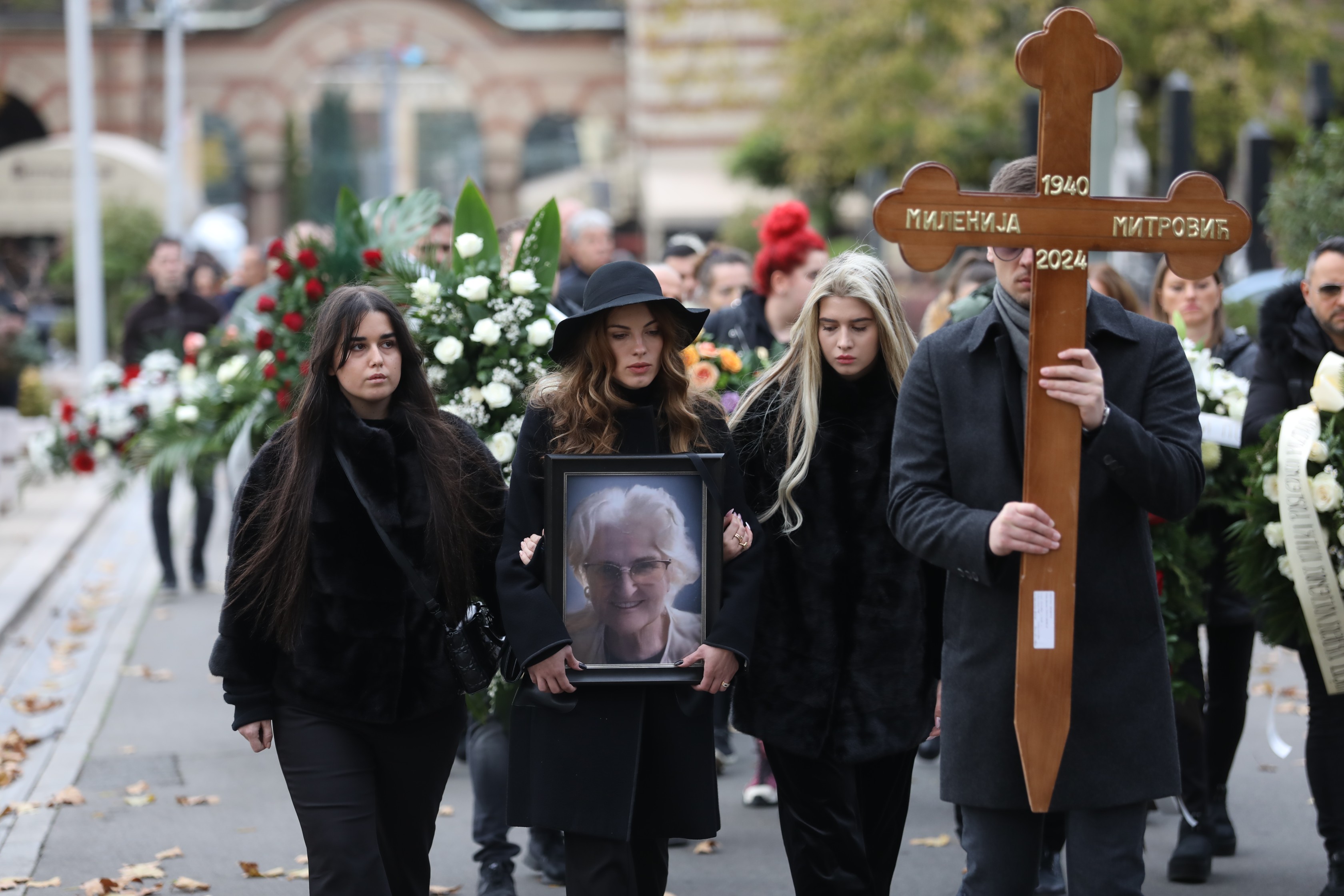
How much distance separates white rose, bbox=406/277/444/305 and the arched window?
50122 mm

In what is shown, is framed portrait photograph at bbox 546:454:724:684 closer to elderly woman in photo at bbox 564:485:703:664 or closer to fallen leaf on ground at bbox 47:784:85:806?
elderly woman in photo at bbox 564:485:703:664

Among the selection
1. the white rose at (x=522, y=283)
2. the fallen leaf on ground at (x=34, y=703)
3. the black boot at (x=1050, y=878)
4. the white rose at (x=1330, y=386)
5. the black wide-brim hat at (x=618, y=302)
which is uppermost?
the white rose at (x=522, y=283)

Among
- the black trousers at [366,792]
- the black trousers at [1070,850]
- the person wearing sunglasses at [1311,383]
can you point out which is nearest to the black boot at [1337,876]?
the person wearing sunglasses at [1311,383]

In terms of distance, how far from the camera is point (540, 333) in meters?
5.67

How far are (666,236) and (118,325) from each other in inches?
603

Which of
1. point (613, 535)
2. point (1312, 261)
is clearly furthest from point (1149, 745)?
point (1312, 261)

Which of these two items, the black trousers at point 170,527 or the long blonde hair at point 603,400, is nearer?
the long blonde hair at point 603,400

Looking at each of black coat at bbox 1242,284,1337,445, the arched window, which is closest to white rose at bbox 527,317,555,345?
black coat at bbox 1242,284,1337,445

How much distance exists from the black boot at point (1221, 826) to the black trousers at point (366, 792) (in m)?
2.89

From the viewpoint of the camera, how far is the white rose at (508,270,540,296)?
Result: 18.8 feet

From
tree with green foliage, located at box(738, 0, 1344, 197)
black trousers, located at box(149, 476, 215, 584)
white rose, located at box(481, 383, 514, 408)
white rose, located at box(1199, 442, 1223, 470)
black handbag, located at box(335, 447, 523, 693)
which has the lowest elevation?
black trousers, located at box(149, 476, 215, 584)

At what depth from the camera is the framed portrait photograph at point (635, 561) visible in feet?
12.6

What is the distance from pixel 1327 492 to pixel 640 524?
2030 millimetres

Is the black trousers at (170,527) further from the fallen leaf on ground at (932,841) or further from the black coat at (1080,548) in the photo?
the black coat at (1080,548)
